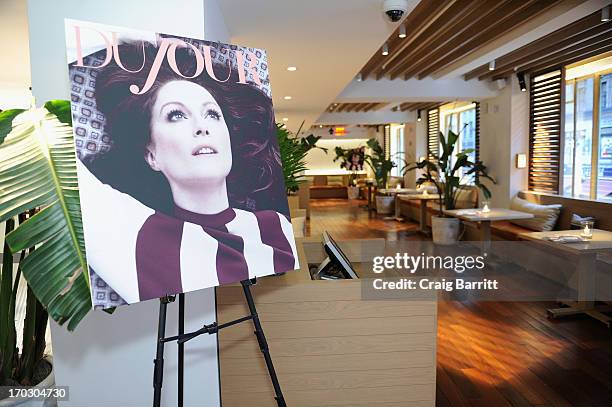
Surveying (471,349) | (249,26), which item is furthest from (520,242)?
(249,26)

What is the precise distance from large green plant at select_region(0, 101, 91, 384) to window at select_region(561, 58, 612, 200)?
607cm

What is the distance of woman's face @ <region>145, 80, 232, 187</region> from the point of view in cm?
142

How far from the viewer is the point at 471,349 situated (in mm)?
3248

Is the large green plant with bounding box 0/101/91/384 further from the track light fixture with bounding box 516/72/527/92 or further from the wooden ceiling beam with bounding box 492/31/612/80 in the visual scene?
the track light fixture with bounding box 516/72/527/92

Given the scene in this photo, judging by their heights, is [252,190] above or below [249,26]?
below

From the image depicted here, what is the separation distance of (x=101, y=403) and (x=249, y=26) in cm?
262

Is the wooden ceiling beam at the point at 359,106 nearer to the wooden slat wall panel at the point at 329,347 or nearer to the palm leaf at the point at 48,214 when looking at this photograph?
the wooden slat wall panel at the point at 329,347

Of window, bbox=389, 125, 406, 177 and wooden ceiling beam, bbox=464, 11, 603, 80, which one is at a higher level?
wooden ceiling beam, bbox=464, 11, 603, 80

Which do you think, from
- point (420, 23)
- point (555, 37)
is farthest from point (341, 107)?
point (420, 23)

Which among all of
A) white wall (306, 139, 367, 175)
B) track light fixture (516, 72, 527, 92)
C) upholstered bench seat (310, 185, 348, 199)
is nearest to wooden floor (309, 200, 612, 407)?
track light fixture (516, 72, 527, 92)

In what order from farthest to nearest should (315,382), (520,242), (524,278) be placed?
(520,242)
(524,278)
(315,382)

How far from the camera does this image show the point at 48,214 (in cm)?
137

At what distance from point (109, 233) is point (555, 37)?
522 cm

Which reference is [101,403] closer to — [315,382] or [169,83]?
[315,382]
